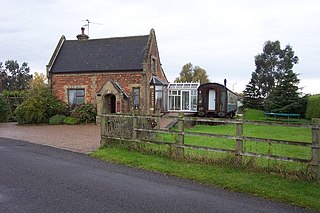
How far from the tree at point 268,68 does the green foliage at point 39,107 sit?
36.9 meters

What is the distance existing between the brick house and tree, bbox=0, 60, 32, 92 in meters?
60.2

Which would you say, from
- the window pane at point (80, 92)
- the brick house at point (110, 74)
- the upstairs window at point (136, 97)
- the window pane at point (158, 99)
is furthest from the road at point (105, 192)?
the window pane at point (158, 99)

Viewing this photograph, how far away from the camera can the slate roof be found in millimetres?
26453

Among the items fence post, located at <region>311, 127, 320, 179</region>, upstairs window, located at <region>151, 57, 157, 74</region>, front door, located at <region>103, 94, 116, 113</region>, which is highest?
upstairs window, located at <region>151, 57, 157, 74</region>

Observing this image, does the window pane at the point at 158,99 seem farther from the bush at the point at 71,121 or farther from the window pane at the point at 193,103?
the bush at the point at 71,121

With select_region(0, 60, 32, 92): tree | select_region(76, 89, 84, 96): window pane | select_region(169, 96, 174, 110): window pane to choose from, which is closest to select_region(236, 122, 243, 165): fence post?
select_region(76, 89, 84, 96): window pane

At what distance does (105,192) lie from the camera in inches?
230

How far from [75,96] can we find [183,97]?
11320 millimetres

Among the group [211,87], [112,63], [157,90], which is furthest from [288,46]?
[112,63]

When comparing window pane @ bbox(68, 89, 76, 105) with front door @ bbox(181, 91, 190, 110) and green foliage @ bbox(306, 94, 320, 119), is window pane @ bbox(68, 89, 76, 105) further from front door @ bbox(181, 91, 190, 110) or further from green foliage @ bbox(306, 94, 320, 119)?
green foliage @ bbox(306, 94, 320, 119)

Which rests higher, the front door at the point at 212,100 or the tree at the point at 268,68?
the tree at the point at 268,68

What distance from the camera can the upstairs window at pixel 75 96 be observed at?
2725 cm

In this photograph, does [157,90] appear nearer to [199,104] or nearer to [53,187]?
[199,104]

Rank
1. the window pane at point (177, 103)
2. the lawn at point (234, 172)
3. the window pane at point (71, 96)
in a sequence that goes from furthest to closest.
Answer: the window pane at point (177, 103), the window pane at point (71, 96), the lawn at point (234, 172)
